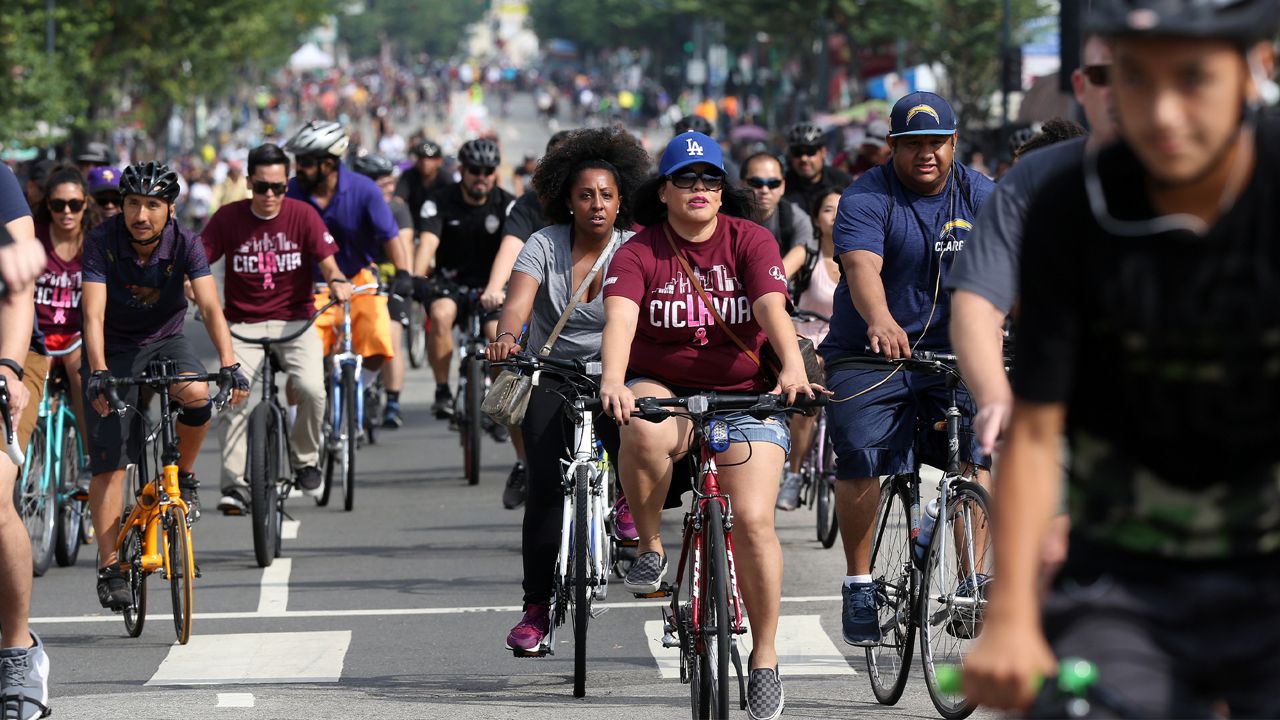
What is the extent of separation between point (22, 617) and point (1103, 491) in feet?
12.8

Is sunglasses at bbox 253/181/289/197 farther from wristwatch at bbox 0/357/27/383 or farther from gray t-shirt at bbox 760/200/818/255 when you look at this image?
wristwatch at bbox 0/357/27/383

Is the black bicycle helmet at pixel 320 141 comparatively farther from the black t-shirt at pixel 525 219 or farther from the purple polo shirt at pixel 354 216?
the black t-shirt at pixel 525 219

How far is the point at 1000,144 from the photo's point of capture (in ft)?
112

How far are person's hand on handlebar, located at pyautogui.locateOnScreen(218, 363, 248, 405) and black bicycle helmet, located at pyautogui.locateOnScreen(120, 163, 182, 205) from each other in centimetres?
79

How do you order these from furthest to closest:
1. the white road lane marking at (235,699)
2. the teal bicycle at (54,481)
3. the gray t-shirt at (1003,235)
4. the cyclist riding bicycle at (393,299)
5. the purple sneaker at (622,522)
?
the cyclist riding bicycle at (393,299)
the teal bicycle at (54,481)
the purple sneaker at (622,522)
the white road lane marking at (235,699)
the gray t-shirt at (1003,235)

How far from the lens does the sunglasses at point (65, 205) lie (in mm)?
10688

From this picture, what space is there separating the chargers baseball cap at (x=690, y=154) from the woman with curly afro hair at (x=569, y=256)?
1162 millimetres

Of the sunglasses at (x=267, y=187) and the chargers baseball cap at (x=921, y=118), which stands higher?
the chargers baseball cap at (x=921, y=118)

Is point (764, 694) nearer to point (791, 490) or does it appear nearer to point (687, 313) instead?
point (687, 313)

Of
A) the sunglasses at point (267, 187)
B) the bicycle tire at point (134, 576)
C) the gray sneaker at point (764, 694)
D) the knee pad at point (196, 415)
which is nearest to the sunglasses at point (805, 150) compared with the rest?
the sunglasses at point (267, 187)

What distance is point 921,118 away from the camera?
7.48m

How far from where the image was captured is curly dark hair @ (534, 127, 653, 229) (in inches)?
334

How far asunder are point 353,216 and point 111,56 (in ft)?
97.7

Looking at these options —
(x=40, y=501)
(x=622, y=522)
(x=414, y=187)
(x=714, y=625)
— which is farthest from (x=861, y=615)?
(x=414, y=187)
